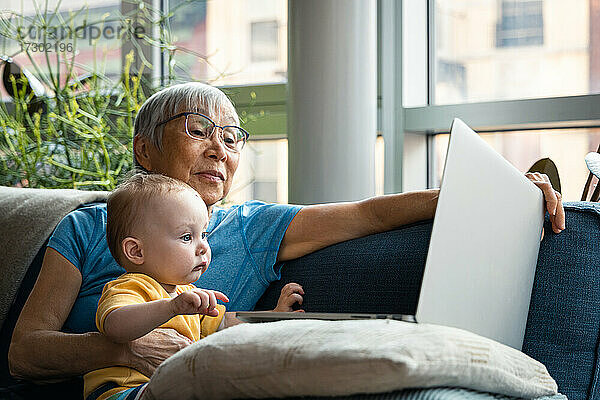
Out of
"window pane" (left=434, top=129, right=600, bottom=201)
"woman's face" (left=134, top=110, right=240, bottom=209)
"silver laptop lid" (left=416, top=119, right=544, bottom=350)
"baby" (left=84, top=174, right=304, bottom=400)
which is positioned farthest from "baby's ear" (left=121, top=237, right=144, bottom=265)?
"window pane" (left=434, top=129, right=600, bottom=201)

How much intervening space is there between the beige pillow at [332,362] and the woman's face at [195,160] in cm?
75

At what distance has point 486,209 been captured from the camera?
1.12m

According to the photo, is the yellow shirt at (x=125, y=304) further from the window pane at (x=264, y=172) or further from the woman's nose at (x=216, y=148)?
the window pane at (x=264, y=172)

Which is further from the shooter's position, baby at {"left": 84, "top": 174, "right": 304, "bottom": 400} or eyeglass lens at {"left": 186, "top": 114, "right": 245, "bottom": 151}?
eyeglass lens at {"left": 186, "top": 114, "right": 245, "bottom": 151}

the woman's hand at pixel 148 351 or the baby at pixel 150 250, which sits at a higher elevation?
the baby at pixel 150 250

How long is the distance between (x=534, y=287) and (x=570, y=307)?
74 mm

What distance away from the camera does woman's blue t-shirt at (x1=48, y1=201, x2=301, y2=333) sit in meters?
1.56

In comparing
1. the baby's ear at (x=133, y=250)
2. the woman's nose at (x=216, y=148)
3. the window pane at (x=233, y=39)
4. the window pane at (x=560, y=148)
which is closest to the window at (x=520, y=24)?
the window pane at (x=560, y=148)

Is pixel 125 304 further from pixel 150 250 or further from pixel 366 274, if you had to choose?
pixel 366 274

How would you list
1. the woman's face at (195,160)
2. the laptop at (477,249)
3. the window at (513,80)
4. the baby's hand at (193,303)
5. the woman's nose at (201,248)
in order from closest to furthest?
the laptop at (477,249) < the baby's hand at (193,303) < the woman's nose at (201,248) < the woman's face at (195,160) < the window at (513,80)

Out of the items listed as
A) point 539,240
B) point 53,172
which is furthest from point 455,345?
point 53,172

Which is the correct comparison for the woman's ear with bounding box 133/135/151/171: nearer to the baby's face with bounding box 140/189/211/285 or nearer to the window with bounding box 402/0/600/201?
the baby's face with bounding box 140/189/211/285

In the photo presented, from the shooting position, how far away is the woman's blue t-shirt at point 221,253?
156 cm

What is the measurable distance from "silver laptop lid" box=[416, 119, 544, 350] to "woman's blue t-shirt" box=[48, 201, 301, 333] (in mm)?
552
